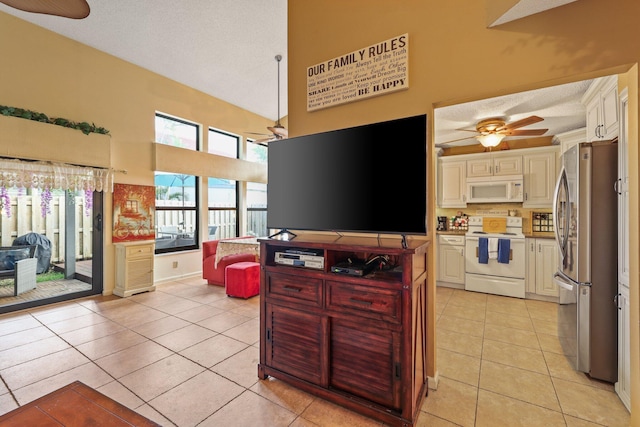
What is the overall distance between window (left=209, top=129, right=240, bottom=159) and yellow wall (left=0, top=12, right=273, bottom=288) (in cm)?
29

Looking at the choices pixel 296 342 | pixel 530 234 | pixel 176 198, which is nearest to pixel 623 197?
pixel 296 342

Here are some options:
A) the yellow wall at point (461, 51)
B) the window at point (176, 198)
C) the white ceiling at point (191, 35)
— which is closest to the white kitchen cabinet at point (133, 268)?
the window at point (176, 198)

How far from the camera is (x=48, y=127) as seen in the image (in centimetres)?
371

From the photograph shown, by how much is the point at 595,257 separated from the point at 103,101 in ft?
20.6

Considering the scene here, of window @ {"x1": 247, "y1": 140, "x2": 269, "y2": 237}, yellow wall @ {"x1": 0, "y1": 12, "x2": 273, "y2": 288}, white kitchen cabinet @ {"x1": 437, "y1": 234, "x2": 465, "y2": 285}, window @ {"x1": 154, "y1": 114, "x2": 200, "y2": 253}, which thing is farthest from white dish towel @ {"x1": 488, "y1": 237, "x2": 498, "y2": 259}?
window @ {"x1": 154, "y1": 114, "x2": 200, "y2": 253}

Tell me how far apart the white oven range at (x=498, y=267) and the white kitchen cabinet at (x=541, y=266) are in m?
0.10

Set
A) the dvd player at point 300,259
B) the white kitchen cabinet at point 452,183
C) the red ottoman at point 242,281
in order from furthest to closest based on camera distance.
A: 1. the white kitchen cabinet at point 452,183
2. the red ottoman at point 242,281
3. the dvd player at point 300,259

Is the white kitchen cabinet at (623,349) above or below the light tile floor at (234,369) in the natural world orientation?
above

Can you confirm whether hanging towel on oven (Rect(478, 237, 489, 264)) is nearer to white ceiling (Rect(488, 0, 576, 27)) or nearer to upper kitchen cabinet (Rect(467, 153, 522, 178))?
upper kitchen cabinet (Rect(467, 153, 522, 178))

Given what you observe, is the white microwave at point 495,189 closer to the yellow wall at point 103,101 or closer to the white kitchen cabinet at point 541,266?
the white kitchen cabinet at point 541,266

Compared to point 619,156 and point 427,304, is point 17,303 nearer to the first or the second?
point 427,304

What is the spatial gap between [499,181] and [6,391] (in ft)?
20.2

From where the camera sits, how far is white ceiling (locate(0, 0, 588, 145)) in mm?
3342

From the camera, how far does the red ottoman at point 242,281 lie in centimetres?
422
